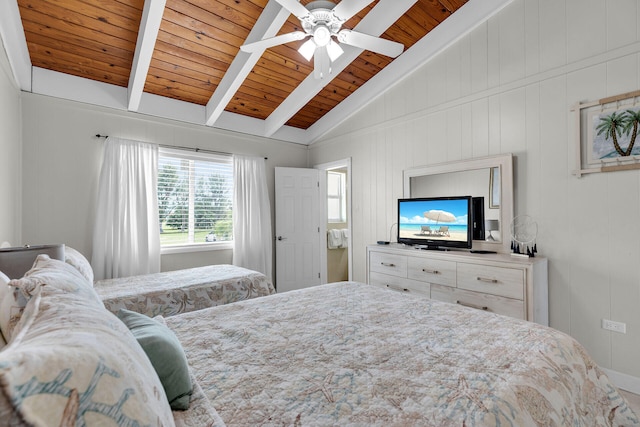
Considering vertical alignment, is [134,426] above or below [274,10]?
below

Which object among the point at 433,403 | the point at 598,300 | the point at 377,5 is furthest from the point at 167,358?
the point at 377,5

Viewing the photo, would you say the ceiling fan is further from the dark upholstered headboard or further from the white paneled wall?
the dark upholstered headboard

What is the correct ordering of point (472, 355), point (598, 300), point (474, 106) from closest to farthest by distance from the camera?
point (472, 355) < point (598, 300) < point (474, 106)

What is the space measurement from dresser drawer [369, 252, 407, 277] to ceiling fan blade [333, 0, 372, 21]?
Result: 2.30m

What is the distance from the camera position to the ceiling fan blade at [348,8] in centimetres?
227

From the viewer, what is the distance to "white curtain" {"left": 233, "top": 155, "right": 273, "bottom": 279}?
4.42 m

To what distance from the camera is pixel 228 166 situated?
450 centimetres

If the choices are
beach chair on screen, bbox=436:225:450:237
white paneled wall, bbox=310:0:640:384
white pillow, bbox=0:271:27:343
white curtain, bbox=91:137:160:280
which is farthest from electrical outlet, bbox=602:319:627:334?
white curtain, bbox=91:137:160:280

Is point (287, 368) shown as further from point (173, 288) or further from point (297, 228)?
point (297, 228)

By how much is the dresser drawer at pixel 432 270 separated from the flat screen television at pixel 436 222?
0.81 ft

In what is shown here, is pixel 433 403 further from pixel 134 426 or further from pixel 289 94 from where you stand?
pixel 289 94

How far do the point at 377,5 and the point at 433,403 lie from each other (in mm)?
3312

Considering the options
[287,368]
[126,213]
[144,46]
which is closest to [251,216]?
[126,213]

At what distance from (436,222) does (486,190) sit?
57 centimetres
